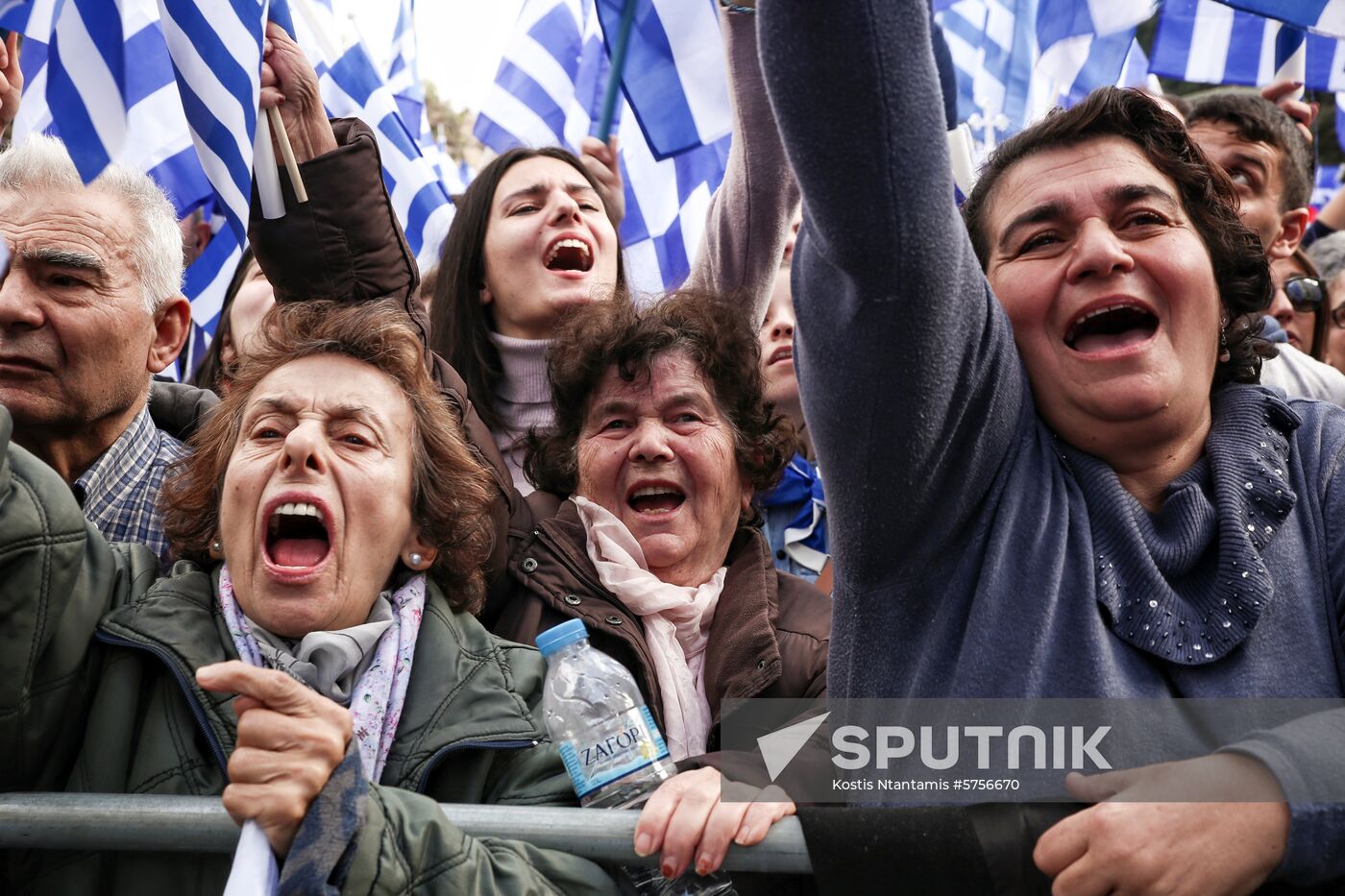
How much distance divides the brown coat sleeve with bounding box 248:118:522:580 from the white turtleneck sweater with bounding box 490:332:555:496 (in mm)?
356

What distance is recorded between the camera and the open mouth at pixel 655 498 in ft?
11.2

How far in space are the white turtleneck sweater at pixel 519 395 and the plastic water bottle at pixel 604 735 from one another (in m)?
1.18

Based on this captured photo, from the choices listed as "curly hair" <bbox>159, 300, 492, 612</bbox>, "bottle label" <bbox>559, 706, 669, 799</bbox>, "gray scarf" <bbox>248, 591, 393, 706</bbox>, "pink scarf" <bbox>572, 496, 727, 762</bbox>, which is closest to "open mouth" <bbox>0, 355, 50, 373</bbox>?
"curly hair" <bbox>159, 300, 492, 612</bbox>

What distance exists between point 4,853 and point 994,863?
5.32 feet

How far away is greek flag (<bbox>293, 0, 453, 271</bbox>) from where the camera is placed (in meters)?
4.95

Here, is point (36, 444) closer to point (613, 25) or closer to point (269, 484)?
point (269, 484)

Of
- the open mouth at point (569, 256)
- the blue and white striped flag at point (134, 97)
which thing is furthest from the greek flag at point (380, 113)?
the blue and white striped flag at point (134, 97)

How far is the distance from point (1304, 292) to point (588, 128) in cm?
290

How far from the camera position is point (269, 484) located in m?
2.82

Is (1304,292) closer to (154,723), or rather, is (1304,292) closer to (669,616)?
(669,616)

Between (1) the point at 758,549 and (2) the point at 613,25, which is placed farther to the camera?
(2) the point at 613,25

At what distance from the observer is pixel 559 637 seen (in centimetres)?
249

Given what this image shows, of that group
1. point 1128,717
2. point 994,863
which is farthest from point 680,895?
point 1128,717

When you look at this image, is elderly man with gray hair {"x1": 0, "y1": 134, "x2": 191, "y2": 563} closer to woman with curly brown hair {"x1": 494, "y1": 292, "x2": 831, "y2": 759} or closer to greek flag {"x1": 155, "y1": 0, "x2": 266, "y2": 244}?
A: greek flag {"x1": 155, "y1": 0, "x2": 266, "y2": 244}
